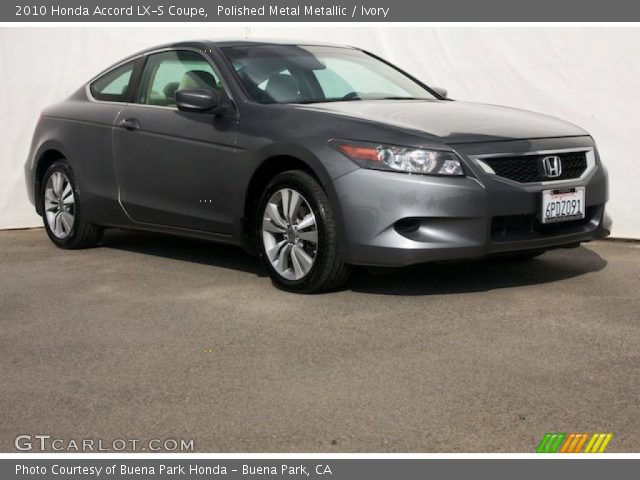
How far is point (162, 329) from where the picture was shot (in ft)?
19.7

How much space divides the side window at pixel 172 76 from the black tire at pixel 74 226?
0.98 m

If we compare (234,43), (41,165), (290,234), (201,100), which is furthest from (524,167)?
(41,165)

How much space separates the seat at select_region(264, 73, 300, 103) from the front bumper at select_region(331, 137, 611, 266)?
1.06m

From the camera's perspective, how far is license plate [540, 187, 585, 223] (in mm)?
6566

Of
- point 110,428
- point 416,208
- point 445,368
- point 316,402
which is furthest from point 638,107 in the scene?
point 110,428

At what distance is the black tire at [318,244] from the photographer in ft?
21.5

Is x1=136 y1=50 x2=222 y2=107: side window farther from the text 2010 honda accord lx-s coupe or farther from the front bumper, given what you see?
the front bumper

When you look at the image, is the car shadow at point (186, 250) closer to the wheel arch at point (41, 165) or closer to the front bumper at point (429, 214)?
the wheel arch at point (41, 165)

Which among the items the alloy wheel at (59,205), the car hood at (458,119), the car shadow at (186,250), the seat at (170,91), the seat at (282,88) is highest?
the seat at (282,88)

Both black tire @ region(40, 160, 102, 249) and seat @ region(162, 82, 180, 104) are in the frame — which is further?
black tire @ region(40, 160, 102, 249)

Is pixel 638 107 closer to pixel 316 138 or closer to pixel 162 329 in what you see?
pixel 316 138

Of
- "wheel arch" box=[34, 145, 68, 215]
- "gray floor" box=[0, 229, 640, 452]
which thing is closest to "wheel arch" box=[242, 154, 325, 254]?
"gray floor" box=[0, 229, 640, 452]

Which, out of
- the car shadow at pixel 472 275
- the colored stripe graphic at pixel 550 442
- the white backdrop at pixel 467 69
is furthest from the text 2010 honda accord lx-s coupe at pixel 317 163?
the colored stripe graphic at pixel 550 442

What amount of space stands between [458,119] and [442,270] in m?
1.09
